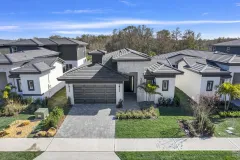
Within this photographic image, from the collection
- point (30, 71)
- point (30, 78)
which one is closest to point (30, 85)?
point (30, 78)

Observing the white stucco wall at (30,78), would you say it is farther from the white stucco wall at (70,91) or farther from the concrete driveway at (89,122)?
the concrete driveway at (89,122)

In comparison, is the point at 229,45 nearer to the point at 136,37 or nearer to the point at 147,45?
the point at 147,45

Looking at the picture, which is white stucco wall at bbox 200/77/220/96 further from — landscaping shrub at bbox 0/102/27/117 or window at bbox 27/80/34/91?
landscaping shrub at bbox 0/102/27/117

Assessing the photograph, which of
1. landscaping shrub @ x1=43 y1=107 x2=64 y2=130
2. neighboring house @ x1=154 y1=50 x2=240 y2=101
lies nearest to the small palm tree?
neighboring house @ x1=154 y1=50 x2=240 y2=101

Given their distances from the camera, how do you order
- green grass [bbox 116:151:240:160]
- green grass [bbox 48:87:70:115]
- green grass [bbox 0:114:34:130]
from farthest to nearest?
green grass [bbox 48:87:70:115], green grass [bbox 0:114:34:130], green grass [bbox 116:151:240:160]

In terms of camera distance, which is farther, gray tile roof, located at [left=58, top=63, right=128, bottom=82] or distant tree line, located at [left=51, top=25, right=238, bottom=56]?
distant tree line, located at [left=51, top=25, right=238, bottom=56]

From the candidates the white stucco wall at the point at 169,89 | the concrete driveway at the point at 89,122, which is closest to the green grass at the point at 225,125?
the white stucco wall at the point at 169,89

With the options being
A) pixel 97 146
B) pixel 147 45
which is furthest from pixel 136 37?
pixel 97 146
